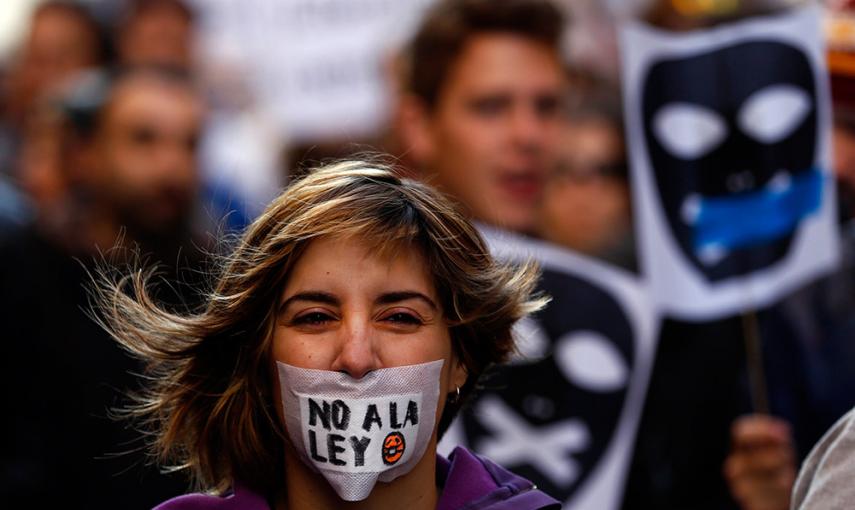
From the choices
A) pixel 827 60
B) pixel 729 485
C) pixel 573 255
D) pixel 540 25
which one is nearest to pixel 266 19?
pixel 540 25

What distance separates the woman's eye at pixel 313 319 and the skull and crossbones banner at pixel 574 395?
2434 mm

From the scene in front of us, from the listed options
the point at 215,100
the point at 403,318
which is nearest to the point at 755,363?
the point at 403,318

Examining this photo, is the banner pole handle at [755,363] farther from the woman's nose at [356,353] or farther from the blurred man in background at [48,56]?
the blurred man in background at [48,56]

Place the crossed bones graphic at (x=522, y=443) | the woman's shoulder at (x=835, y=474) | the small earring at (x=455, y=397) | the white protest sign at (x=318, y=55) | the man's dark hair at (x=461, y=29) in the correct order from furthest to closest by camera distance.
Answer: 1. the white protest sign at (x=318, y=55)
2. the man's dark hair at (x=461, y=29)
3. the crossed bones graphic at (x=522, y=443)
4. the small earring at (x=455, y=397)
5. the woman's shoulder at (x=835, y=474)

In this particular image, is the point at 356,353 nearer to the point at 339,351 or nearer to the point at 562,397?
the point at 339,351

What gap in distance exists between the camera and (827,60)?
5.64 meters

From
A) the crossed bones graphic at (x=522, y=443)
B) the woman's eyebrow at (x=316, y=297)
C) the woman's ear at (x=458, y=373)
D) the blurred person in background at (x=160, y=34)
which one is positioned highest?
the woman's eyebrow at (x=316, y=297)

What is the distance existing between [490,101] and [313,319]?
9.14 feet

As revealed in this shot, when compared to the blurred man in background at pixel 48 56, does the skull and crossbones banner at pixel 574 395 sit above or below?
below

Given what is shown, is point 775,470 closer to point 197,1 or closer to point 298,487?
point 298,487

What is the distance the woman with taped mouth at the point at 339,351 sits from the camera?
9.67ft

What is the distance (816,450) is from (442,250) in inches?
32.4

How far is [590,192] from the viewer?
19.0 feet

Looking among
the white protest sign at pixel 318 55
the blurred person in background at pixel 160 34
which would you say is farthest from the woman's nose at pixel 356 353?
the blurred person in background at pixel 160 34
